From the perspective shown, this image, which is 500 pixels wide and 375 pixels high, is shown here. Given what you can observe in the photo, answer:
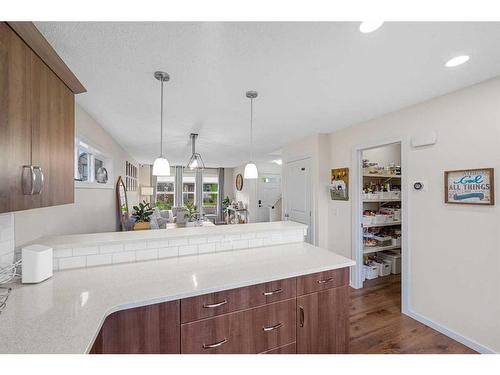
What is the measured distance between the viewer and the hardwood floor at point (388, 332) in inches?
70.9

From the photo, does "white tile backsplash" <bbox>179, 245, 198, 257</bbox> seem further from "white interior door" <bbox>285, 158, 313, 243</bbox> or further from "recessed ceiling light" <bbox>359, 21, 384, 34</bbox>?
"white interior door" <bbox>285, 158, 313, 243</bbox>

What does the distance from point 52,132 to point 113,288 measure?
2.90ft

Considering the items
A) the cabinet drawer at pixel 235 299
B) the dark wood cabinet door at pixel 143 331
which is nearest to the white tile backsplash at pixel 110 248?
the dark wood cabinet door at pixel 143 331

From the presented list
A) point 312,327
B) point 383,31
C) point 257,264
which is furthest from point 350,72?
point 312,327

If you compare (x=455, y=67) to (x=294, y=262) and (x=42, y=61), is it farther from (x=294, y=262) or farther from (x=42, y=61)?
(x=42, y=61)

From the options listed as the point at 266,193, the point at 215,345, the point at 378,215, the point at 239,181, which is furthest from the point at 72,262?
the point at 239,181

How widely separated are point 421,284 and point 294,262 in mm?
1605

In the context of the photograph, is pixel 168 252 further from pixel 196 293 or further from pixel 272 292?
pixel 272 292

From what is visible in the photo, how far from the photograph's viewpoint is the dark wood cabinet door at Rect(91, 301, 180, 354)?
3.29 feet

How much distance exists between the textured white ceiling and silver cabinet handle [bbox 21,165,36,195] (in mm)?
789

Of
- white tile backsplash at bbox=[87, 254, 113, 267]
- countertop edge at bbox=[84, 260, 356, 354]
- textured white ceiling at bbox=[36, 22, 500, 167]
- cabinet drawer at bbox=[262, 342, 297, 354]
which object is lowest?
cabinet drawer at bbox=[262, 342, 297, 354]

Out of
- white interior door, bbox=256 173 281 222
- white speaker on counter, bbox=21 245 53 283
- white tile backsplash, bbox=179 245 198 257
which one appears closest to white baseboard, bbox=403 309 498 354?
white tile backsplash, bbox=179 245 198 257

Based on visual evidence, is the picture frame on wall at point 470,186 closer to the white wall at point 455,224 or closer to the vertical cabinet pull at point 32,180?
the white wall at point 455,224

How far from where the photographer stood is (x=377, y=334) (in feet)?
6.51
